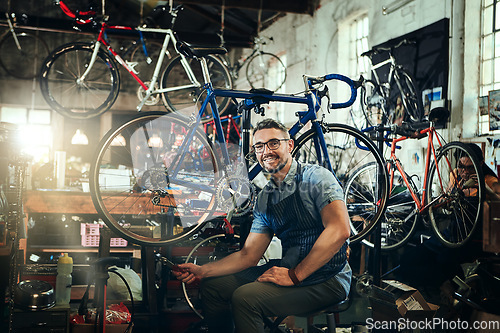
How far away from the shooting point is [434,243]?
405 cm

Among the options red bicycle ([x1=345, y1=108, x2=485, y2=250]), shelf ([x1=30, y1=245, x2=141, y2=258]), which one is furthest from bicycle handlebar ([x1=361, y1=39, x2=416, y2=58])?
shelf ([x1=30, y1=245, x2=141, y2=258])

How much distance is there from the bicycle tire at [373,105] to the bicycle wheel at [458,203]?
5.50 ft

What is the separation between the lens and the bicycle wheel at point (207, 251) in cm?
362

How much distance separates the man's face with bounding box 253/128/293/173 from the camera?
2703mm

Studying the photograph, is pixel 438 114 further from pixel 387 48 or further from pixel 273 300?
pixel 273 300

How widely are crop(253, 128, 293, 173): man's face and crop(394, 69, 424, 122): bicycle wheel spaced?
299 centimetres

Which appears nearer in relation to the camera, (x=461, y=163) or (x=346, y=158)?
(x=461, y=163)

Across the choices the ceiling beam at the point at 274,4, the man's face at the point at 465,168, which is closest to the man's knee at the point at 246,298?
the man's face at the point at 465,168

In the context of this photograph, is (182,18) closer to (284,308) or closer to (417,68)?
(417,68)

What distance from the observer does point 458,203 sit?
3781mm

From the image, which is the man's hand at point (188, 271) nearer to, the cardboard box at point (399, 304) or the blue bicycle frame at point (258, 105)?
the blue bicycle frame at point (258, 105)

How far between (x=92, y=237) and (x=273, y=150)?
2.74 meters

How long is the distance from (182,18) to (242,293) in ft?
31.0

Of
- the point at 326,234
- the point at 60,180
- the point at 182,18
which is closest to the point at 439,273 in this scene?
the point at 326,234
